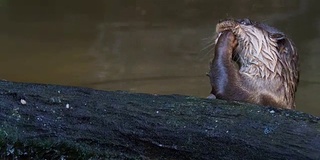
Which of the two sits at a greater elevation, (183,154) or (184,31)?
(184,31)

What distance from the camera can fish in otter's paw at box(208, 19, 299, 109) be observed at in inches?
118

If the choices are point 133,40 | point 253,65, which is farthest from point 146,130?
point 133,40

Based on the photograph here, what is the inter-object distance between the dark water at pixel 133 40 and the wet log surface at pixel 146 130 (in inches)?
113

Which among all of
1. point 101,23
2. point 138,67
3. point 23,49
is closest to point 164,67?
→ point 138,67

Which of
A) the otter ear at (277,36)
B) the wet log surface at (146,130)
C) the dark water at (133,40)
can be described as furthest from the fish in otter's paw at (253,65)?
the dark water at (133,40)

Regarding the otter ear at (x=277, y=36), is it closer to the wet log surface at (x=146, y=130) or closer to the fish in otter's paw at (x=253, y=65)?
the fish in otter's paw at (x=253, y=65)

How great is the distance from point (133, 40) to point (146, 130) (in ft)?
15.4

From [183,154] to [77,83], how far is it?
3350mm

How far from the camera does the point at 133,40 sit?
6.71 metres

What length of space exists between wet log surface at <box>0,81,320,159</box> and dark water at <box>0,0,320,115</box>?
9.38 feet

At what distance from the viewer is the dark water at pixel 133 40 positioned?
5.42 m

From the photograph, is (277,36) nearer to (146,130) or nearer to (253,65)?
(253,65)

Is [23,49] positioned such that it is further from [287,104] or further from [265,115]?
[265,115]

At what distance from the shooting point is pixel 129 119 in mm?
2070
